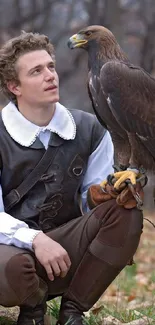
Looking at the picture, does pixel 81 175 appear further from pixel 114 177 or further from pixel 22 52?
pixel 22 52

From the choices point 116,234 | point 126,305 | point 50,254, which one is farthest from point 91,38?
point 126,305

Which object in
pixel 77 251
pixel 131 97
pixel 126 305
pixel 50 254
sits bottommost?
pixel 126 305

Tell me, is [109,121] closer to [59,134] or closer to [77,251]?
[59,134]

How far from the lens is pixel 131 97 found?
4.67m

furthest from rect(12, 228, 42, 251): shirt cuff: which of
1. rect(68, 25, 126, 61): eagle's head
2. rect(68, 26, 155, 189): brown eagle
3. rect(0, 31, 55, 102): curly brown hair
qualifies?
rect(68, 25, 126, 61): eagle's head

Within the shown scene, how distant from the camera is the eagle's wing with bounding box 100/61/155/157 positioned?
181 inches

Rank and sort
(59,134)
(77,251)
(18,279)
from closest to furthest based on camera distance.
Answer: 1. (18,279)
2. (77,251)
3. (59,134)

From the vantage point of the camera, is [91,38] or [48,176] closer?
[48,176]

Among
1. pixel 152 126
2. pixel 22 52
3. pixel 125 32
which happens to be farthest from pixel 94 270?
pixel 125 32

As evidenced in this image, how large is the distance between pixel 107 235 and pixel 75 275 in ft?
1.02

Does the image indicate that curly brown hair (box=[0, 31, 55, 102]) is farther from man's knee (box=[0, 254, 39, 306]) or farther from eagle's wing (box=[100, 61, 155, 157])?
man's knee (box=[0, 254, 39, 306])

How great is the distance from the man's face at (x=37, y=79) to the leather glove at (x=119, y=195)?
1.78ft

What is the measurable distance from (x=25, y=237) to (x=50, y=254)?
154 mm

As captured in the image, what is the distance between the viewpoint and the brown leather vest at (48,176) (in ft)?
14.8
